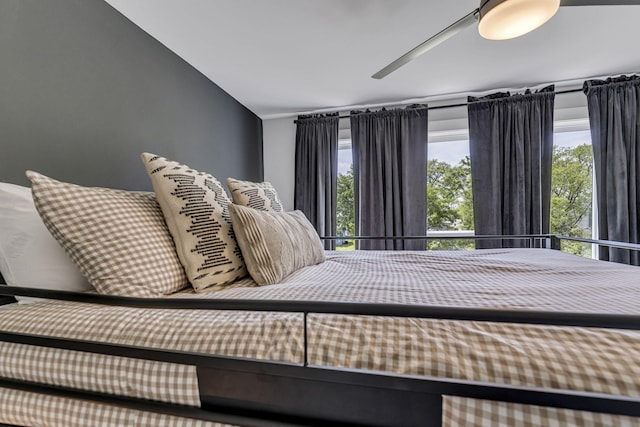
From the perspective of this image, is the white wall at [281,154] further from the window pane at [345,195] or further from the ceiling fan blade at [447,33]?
the ceiling fan blade at [447,33]

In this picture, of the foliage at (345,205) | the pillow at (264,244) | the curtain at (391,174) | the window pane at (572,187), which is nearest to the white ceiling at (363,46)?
the curtain at (391,174)

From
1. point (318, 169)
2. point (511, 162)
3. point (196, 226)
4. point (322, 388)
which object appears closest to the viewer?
point (322, 388)

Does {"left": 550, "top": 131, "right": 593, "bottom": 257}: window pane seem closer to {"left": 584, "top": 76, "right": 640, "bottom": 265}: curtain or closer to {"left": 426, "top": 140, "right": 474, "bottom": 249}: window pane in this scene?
{"left": 584, "top": 76, "right": 640, "bottom": 265}: curtain

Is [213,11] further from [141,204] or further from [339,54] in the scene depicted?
[141,204]

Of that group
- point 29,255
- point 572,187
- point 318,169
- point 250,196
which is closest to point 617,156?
point 572,187

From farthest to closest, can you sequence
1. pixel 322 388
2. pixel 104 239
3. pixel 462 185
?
pixel 462 185 → pixel 104 239 → pixel 322 388

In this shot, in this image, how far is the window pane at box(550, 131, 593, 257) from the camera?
8.50 feet

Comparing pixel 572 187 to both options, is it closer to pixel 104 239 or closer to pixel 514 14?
pixel 514 14

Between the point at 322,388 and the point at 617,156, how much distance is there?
122 inches

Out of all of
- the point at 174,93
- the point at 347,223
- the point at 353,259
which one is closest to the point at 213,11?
the point at 174,93

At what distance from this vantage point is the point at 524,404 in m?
0.44

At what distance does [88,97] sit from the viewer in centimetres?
139

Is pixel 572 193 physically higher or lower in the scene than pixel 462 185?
lower

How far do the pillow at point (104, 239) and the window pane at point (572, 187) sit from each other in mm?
3093
